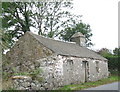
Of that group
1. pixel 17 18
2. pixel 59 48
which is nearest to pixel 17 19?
pixel 17 18

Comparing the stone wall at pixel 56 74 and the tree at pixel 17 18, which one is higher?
the tree at pixel 17 18

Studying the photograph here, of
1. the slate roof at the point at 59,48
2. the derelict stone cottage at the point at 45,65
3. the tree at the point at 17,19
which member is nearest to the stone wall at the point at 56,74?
the derelict stone cottage at the point at 45,65

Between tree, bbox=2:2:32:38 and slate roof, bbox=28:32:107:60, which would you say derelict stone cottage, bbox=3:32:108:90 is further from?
tree, bbox=2:2:32:38

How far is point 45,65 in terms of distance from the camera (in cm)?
1569

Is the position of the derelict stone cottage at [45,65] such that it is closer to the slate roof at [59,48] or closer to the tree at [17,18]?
the slate roof at [59,48]

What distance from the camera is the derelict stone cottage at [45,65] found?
13.3 meters

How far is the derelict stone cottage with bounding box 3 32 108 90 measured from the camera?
13.3 meters

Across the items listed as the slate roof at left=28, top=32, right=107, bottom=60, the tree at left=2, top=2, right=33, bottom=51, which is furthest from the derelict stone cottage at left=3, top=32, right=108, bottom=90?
the tree at left=2, top=2, right=33, bottom=51

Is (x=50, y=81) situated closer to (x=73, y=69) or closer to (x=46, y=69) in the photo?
(x=46, y=69)

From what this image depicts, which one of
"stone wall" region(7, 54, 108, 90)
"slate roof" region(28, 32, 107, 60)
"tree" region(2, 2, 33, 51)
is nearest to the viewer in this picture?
"stone wall" region(7, 54, 108, 90)

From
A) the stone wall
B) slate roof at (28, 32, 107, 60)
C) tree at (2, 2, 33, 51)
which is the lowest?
the stone wall

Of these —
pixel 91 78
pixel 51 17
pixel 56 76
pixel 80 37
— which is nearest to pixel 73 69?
pixel 56 76

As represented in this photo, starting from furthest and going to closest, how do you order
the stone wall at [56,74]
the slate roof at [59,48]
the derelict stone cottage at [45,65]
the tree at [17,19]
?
the tree at [17,19] → the slate roof at [59,48] → the derelict stone cottage at [45,65] → the stone wall at [56,74]

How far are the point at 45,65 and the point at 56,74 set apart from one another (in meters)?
1.26
